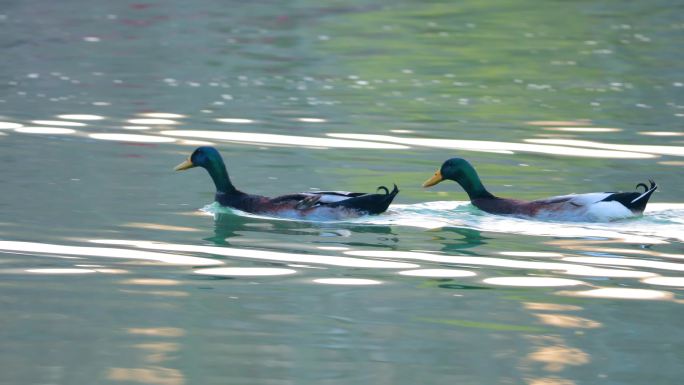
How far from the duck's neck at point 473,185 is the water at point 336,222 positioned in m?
0.19

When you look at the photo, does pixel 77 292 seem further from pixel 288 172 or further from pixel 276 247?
pixel 288 172

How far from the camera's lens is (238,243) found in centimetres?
1172

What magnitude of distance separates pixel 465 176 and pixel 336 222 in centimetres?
145

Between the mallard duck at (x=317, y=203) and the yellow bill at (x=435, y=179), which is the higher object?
the yellow bill at (x=435, y=179)

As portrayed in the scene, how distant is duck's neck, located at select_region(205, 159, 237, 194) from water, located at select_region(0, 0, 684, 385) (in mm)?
211

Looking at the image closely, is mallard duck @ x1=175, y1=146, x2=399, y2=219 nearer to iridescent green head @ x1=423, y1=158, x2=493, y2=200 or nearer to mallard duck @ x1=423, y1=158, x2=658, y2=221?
iridescent green head @ x1=423, y1=158, x2=493, y2=200

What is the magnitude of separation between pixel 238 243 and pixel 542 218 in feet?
8.79

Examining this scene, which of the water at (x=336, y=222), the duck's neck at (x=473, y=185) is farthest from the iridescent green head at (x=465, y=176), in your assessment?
the water at (x=336, y=222)

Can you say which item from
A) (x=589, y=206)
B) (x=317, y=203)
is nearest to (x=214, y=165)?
(x=317, y=203)

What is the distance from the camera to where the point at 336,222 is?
12.7 metres

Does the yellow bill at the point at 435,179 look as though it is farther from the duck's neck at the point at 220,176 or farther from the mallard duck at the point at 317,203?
the duck's neck at the point at 220,176

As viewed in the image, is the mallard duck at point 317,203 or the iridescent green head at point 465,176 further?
the iridescent green head at point 465,176

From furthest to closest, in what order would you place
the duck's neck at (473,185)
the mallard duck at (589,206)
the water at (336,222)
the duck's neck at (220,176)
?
the duck's neck at (220,176)
the duck's neck at (473,185)
the mallard duck at (589,206)
the water at (336,222)

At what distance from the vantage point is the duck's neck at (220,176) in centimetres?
1362
